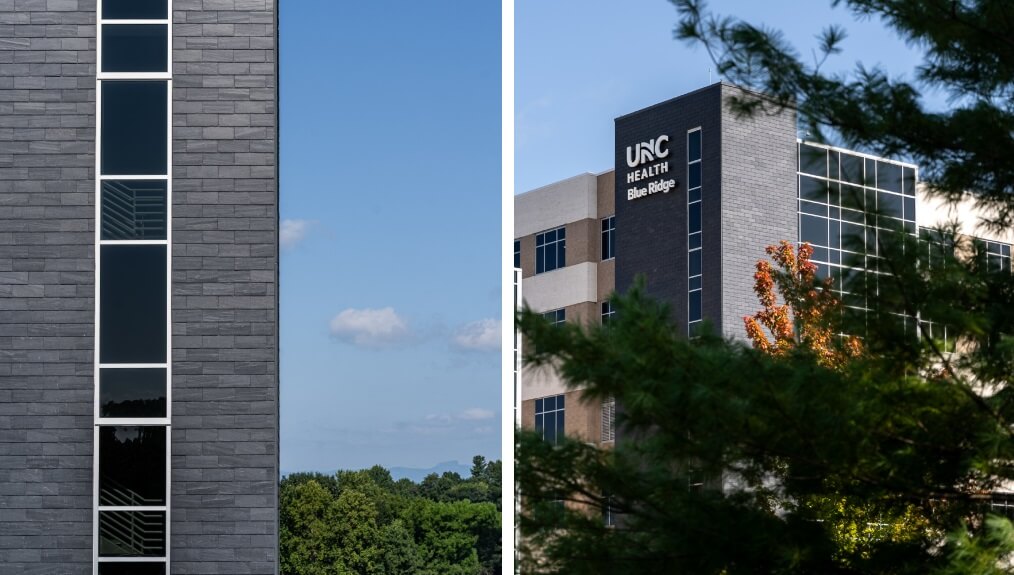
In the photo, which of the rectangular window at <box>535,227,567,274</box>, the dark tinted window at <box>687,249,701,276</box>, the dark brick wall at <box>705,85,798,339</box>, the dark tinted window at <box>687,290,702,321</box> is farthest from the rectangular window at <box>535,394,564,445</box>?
the dark brick wall at <box>705,85,798,339</box>

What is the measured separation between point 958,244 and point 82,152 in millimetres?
4645

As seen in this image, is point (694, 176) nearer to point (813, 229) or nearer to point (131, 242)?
point (813, 229)

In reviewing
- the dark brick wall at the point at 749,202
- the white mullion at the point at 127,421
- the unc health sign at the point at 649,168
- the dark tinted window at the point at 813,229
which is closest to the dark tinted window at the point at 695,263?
the dark brick wall at the point at 749,202

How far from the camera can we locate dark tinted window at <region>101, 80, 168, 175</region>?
293 inches

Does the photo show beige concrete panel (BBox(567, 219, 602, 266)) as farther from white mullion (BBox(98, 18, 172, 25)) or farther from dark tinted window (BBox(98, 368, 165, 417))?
dark tinted window (BBox(98, 368, 165, 417))

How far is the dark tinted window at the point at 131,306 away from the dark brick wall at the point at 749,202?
18.9m

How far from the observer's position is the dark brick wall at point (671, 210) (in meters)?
26.0

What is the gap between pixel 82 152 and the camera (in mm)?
7449

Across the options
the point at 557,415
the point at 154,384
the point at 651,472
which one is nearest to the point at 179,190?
the point at 154,384

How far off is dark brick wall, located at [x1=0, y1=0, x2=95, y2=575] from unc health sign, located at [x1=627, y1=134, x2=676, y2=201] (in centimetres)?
2046

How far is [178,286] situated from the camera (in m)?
7.38

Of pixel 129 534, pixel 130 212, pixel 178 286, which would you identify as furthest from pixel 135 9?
pixel 129 534

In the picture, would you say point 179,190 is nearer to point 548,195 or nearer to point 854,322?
point 854,322

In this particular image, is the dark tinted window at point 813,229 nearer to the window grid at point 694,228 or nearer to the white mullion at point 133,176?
the window grid at point 694,228
